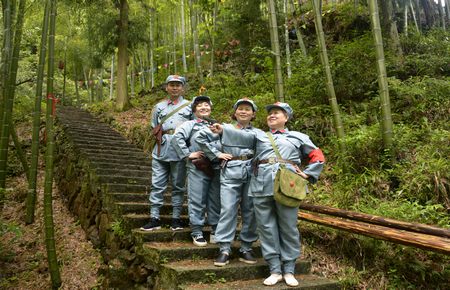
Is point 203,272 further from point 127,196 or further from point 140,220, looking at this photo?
point 127,196

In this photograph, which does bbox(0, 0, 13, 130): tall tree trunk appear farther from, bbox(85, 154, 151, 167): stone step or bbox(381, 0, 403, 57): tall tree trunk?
bbox(381, 0, 403, 57): tall tree trunk

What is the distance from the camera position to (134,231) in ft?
13.0

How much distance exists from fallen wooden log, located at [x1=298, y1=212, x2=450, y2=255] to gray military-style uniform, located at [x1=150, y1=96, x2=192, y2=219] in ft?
4.98

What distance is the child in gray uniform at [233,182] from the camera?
3.39 meters

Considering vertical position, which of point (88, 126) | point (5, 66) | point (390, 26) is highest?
point (390, 26)

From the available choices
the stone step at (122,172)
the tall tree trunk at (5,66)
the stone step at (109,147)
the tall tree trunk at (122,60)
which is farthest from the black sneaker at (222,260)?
the tall tree trunk at (122,60)

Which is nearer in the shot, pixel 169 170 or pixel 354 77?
pixel 169 170

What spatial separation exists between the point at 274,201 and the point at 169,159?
1.44 metres

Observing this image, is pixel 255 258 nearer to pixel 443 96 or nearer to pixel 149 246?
pixel 149 246

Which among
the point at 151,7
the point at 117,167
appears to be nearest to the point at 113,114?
the point at 151,7

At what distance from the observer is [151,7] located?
526 inches

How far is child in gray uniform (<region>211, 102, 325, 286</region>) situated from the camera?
10.3 feet

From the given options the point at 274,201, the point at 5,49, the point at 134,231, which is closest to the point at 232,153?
the point at 274,201

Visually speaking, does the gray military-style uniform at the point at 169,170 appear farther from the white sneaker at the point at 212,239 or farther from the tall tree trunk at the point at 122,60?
the tall tree trunk at the point at 122,60
